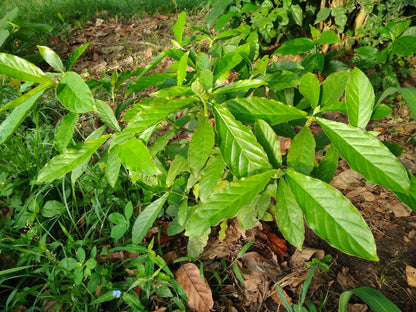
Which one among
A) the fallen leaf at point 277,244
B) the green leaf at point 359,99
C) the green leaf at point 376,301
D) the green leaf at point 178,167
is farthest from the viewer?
the fallen leaf at point 277,244

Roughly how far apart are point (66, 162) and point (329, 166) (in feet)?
2.52

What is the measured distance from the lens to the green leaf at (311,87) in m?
0.78

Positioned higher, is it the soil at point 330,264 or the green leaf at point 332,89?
the green leaf at point 332,89

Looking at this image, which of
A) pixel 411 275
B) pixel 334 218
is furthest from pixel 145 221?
pixel 411 275

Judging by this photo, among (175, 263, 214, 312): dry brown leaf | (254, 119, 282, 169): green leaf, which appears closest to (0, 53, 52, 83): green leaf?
(254, 119, 282, 169): green leaf

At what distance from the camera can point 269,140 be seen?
0.75 m

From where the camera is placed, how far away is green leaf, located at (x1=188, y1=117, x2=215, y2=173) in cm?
76

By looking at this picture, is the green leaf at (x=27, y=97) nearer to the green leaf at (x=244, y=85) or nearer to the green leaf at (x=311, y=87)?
the green leaf at (x=244, y=85)

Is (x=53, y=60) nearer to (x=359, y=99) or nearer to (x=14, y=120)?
(x=14, y=120)

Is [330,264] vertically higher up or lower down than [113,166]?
lower down

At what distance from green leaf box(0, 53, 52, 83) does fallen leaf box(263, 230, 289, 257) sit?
114 centimetres

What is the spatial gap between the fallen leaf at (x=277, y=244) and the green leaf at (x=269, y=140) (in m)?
0.73

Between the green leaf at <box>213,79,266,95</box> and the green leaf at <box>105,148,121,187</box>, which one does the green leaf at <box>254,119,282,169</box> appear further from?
the green leaf at <box>105,148,121,187</box>


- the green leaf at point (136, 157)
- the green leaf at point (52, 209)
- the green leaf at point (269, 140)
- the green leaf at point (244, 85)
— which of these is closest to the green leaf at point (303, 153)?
the green leaf at point (269, 140)
